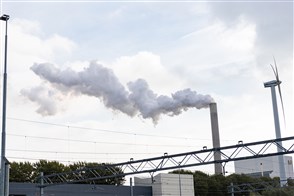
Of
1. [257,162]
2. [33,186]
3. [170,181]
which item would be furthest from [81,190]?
[257,162]

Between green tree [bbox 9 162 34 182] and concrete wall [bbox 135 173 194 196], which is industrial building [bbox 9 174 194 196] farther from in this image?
green tree [bbox 9 162 34 182]

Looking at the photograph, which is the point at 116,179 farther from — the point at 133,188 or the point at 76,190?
the point at 76,190

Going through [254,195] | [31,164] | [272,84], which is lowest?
[254,195]

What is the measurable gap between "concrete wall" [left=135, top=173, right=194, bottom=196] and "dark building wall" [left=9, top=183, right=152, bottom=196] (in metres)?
1.78

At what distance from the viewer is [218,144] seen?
262 feet

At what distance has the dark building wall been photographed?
61.8 m

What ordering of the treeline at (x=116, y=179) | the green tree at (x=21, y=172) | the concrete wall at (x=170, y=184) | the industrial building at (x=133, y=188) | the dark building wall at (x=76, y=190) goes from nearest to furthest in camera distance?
the dark building wall at (x=76, y=190) → the industrial building at (x=133, y=188) → the green tree at (x=21, y=172) → the treeline at (x=116, y=179) → the concrete wall at (x=170, y=184)

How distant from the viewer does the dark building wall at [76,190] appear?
61.8m

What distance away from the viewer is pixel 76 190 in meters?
69.4

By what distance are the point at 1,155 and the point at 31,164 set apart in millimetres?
52590

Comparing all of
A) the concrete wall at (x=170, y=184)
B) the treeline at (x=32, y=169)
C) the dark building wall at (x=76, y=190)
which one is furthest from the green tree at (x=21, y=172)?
the concrete wall at (x=170, y=184)

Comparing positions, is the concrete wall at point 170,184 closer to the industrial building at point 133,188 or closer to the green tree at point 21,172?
the industrial building at point 133,188

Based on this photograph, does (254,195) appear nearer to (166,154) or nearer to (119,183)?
(119,183)

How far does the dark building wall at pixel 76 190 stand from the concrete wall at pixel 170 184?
5.84ft
